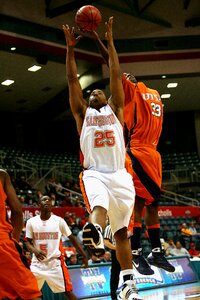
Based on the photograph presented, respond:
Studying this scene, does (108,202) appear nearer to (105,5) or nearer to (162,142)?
(105,5)

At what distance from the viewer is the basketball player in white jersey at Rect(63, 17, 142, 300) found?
17.5ft

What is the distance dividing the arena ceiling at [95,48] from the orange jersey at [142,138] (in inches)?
528

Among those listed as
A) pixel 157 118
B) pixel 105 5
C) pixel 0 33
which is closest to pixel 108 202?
pixel 157 118

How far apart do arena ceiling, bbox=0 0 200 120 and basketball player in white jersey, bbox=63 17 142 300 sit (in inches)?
557

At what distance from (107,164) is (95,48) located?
16.9 meters

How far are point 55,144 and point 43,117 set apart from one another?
1.95m

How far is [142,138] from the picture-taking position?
6.71m

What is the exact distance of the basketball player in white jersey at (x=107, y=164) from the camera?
210 inches

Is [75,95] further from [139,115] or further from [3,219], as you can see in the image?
[3,219]

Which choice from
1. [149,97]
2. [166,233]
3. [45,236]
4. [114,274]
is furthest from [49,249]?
[166,233]

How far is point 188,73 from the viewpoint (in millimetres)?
23391

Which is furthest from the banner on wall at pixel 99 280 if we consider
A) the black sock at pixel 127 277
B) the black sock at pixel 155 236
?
the black sock at pixel 127 277

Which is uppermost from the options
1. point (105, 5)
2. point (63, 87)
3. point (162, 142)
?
point (105, 5)

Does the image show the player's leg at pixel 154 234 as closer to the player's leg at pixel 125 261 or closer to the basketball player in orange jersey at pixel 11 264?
the player's leg at pixel 125 261
